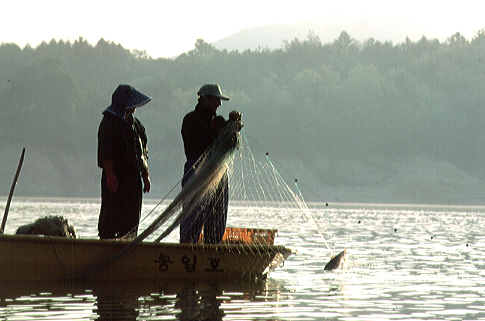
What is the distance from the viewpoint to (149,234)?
10461 mm

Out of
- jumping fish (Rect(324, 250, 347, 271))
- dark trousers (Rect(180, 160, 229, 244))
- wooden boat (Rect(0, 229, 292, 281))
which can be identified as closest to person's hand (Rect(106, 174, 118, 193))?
wooden boat (Rect(0, 229, 292, 281))

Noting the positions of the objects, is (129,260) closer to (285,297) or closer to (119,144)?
(119,144)

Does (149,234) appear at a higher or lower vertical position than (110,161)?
lower

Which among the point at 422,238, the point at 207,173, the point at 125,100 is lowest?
the point at 422,238

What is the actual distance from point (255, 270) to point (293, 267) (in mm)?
2385

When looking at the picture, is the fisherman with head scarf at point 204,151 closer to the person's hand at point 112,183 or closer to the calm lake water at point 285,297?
the calm lake water at point 285,297

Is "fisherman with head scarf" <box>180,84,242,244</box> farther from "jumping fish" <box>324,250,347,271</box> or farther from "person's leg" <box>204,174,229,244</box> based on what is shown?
"jumping fish" <box>324,250,347,271</box>

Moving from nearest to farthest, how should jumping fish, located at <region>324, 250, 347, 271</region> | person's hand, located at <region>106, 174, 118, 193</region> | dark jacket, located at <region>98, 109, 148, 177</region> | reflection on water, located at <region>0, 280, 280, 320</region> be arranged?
reflection on water, located at <region>0, 280, 280, 320</region> → person's hand, located at <region>106, 174, 118, 193</region> → dark jacket, located at <region>98, 109, 148, 177</region> → jumping fish, located at <region>324, 250, 347, 271</region>

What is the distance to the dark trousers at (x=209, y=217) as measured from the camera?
11.0 m

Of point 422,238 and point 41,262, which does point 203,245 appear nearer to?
point 41,262

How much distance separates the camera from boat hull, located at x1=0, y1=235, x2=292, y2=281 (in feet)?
33.2

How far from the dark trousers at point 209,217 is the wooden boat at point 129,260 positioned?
0.30m

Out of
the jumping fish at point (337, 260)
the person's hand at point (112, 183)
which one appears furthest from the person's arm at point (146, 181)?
the jumping fish at point (337, 260)

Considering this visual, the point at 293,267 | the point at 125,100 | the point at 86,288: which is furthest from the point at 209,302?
the point at 293,267
